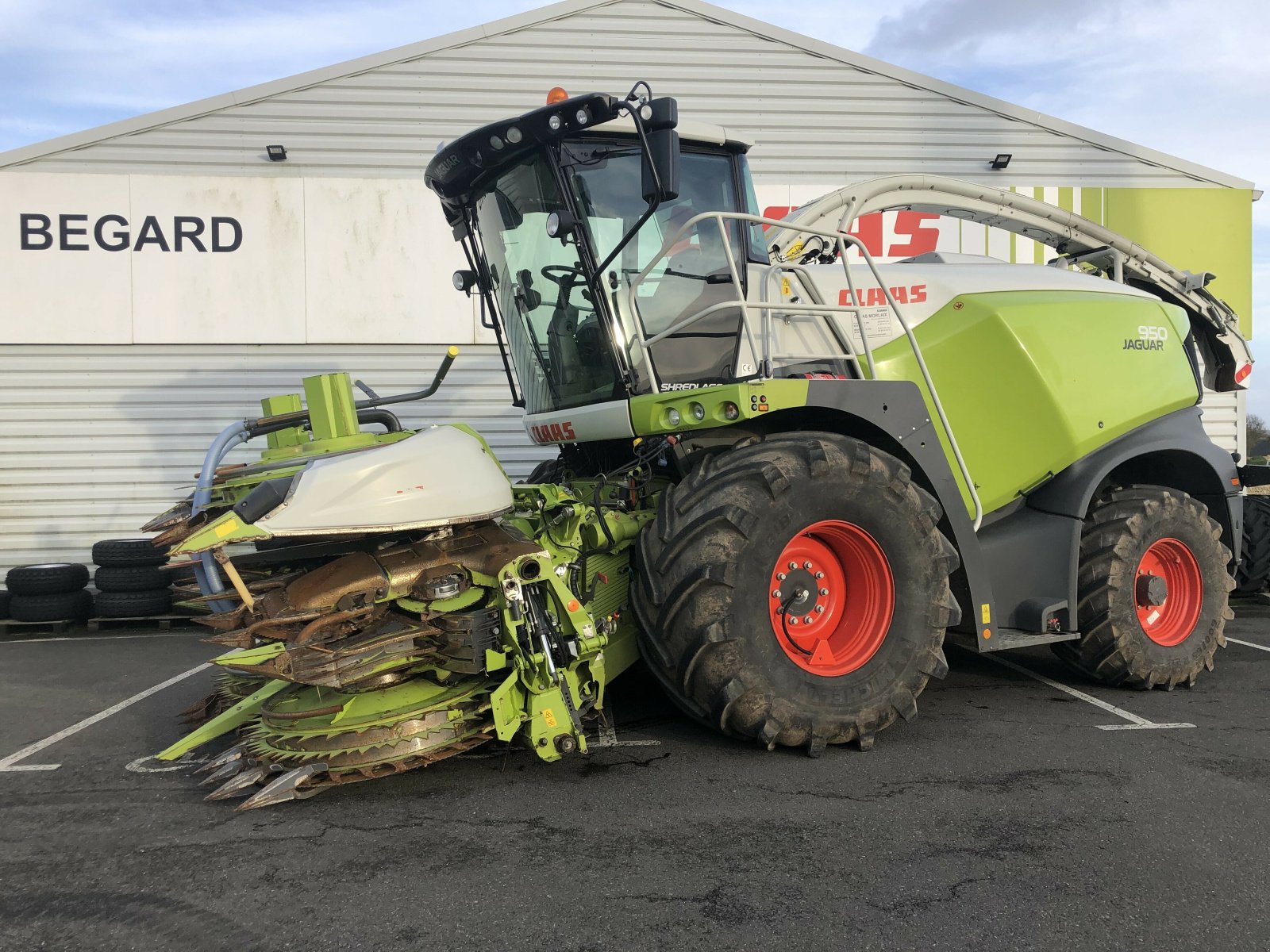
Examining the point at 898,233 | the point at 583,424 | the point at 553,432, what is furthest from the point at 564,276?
the point at 898,233

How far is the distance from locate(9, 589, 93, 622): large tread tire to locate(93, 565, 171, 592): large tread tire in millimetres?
249

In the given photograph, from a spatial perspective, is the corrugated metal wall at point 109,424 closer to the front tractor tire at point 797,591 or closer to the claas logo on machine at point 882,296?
the claas logo on machine at point 882,296

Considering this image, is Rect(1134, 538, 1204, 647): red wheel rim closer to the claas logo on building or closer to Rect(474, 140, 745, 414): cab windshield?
Rect(474, 140, 745, 414): cab windshield

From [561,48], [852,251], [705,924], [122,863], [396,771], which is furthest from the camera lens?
[561,48]

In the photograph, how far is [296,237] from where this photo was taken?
9.60 meters

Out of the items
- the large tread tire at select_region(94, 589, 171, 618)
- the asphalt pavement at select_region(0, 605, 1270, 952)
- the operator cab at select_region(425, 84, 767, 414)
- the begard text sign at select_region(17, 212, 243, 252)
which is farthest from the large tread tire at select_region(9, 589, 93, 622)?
the operator cab at select_region(425, 84, 767, 414)

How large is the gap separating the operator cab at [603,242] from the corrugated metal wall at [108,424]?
5.40 metres

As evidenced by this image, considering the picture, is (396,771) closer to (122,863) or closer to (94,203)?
(122,863)

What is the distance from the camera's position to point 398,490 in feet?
12.0

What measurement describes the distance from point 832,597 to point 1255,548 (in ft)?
19.6

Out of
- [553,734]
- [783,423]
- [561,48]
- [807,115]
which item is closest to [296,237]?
[561,48]

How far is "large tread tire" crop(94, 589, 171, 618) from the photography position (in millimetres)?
8398

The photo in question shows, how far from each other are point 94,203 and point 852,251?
25.3 ft

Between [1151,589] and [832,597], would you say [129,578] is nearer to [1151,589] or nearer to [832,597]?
[832,597]
